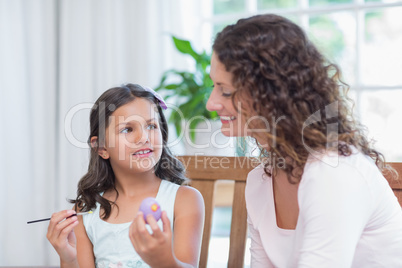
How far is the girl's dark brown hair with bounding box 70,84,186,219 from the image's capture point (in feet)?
Answer: 5.09

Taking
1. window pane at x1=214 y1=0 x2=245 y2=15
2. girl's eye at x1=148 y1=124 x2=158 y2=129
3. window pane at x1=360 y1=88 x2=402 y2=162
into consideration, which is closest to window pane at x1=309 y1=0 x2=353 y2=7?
window pane at x1=214 y1=0 x2=245 y2=15

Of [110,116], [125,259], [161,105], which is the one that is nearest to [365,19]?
[161,105]

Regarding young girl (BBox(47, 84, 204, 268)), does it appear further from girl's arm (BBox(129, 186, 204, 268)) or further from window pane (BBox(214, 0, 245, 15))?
window pane (BBox(214, 0, 245, 15))

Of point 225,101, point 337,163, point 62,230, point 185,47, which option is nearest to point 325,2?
point 185,47

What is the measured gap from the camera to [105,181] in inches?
64.7

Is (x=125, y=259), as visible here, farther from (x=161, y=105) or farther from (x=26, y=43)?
A: (x=26, y=43)

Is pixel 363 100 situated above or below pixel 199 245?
above

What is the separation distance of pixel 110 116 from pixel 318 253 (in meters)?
0.84

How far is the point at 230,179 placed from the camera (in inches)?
57.7

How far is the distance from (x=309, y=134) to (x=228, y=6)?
2200mm

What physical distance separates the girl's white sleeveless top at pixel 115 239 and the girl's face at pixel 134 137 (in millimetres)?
120

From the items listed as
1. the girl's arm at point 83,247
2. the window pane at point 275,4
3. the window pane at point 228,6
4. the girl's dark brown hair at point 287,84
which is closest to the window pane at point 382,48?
the window pane at point 275,4

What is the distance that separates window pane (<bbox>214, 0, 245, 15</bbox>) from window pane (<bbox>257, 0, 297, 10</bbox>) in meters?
0.12

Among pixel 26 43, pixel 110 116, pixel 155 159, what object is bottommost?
pixel 155 159
